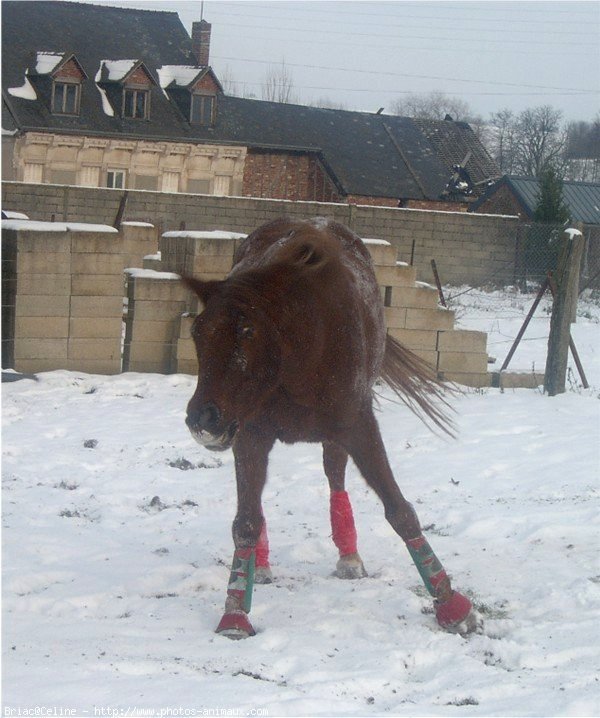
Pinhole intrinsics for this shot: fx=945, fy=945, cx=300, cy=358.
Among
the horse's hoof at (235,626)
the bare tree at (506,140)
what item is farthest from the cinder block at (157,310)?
the bare tree at (506,140)

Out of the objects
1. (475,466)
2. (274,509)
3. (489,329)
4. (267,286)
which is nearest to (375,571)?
(274,509)

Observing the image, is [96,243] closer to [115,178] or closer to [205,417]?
[205,417]

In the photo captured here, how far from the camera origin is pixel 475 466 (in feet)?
23.2

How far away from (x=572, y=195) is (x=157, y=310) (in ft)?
72.5

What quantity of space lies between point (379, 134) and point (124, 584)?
3406 centimetres

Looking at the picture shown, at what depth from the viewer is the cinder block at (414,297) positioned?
1005cm

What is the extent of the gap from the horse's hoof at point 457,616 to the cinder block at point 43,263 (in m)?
6.35

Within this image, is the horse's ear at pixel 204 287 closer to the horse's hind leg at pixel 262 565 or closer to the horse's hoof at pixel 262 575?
the horse's hind leg at pixel 262 565

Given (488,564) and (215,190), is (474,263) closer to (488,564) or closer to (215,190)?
(215,190)

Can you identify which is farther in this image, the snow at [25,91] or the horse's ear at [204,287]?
the snow at [25,91]

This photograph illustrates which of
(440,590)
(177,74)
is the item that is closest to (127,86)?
(177,74)

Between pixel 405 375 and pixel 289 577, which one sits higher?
pixel 405 375

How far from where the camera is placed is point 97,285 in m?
9.55

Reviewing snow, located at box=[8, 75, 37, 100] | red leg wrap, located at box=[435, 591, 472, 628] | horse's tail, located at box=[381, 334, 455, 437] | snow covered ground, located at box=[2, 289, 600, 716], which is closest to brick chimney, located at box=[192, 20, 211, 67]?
snow, located at box=[8, 75, 37, 100]
